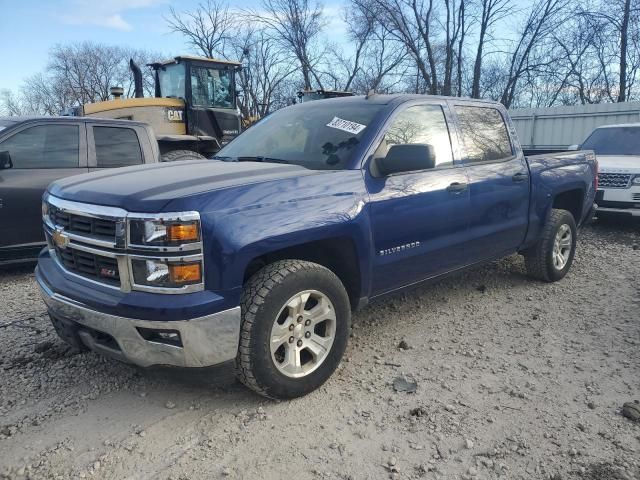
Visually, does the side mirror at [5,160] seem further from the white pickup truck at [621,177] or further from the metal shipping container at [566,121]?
the metal shipping container at [566,121]

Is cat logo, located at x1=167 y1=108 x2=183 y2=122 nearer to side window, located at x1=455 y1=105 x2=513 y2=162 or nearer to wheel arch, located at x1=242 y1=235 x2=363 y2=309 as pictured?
side window, located at x1=455 y1=105 x2=513 y2=162

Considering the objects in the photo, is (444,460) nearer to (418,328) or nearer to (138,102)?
(418,328)

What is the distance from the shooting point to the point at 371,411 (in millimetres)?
2877

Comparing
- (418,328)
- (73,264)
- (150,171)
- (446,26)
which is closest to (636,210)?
(418,328)

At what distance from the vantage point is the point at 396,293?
11.9ft

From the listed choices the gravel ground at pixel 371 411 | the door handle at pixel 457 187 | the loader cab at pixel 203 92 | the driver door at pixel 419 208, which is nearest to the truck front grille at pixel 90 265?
the gravel ground at pixel 371 411

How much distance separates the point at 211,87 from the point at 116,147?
5480 mm

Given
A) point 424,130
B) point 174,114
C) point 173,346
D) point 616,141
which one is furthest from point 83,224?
point 616,141

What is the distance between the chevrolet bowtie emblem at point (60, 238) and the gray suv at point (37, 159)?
2776mm

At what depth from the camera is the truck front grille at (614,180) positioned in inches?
311

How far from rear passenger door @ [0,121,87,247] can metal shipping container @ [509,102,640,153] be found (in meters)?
11.7

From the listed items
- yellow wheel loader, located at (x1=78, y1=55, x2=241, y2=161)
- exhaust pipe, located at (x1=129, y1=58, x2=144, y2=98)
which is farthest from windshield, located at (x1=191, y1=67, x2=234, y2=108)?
exhaust pipe, located at (x1=129, y1=58, x2=144, y2=98)

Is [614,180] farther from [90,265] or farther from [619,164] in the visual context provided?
[90,265]

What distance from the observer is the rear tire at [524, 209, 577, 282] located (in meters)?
5.06
